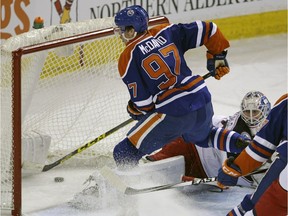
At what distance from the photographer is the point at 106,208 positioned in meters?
4.68

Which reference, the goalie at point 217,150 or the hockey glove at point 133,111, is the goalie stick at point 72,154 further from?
the hockey glove at point 133,111

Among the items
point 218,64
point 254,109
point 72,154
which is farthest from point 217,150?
point 72,154

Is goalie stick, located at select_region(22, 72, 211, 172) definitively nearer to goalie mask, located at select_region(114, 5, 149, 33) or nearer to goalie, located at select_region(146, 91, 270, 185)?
goalie, located at select_region(146, 91, 270, 185)

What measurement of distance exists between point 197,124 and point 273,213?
1.03 meters

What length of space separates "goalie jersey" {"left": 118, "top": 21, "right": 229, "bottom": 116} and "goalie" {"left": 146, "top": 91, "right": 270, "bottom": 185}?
8.9 inches

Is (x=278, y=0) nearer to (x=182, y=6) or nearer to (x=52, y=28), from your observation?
(x=182, y=6)

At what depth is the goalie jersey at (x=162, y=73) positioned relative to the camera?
450 cm

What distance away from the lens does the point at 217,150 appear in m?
4.88

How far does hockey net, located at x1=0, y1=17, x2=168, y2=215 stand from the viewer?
4551 mm

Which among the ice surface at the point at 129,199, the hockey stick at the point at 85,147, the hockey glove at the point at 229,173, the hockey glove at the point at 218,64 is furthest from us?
the hockey stick at the point at 85,147

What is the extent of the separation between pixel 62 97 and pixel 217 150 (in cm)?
81

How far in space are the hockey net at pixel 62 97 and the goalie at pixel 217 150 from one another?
1.04 feet

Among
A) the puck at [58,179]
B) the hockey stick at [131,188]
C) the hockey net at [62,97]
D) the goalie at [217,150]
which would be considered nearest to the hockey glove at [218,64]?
the goalie at [217,150]

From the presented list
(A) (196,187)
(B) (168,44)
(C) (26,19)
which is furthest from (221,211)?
(C) (26,19)
